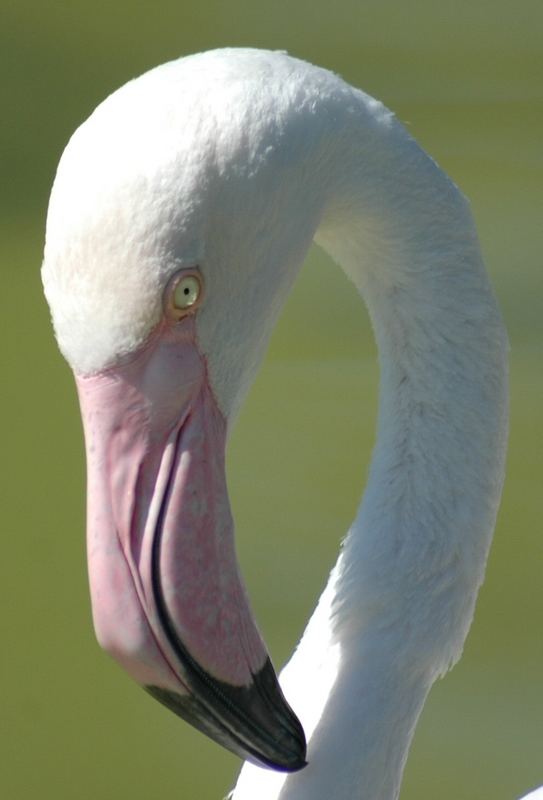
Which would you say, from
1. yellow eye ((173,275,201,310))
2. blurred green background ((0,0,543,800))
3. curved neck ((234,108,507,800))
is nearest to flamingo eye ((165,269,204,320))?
yellow eye ((173,275,201,310))

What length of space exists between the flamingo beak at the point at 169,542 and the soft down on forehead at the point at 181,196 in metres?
0.05

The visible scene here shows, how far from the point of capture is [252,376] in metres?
1.90

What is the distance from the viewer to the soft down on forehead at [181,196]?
5.40ft

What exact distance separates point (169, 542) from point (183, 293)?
0.28m

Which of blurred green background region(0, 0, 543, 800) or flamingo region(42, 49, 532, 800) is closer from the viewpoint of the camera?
flamingo region(42, 49, 532, 800)

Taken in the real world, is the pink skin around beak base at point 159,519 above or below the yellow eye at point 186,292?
below

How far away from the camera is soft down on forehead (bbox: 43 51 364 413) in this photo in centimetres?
165

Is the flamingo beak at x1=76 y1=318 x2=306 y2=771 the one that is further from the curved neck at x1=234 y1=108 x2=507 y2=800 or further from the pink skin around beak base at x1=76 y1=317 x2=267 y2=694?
the curved neck at x1=234 y1=108 x2=507 y2=800

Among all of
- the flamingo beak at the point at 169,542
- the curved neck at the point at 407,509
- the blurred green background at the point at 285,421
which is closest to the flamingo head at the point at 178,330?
→ the flamingo beak at the point at 169,542

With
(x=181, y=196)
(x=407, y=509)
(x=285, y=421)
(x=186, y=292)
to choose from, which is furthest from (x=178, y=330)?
(x=285, y=421)

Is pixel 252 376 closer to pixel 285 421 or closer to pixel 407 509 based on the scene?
pixel 407 509

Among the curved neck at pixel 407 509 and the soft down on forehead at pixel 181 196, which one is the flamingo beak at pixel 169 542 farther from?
the curved neck at pixel 407 509

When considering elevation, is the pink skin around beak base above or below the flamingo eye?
below

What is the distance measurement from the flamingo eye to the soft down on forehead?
0.01 metres
